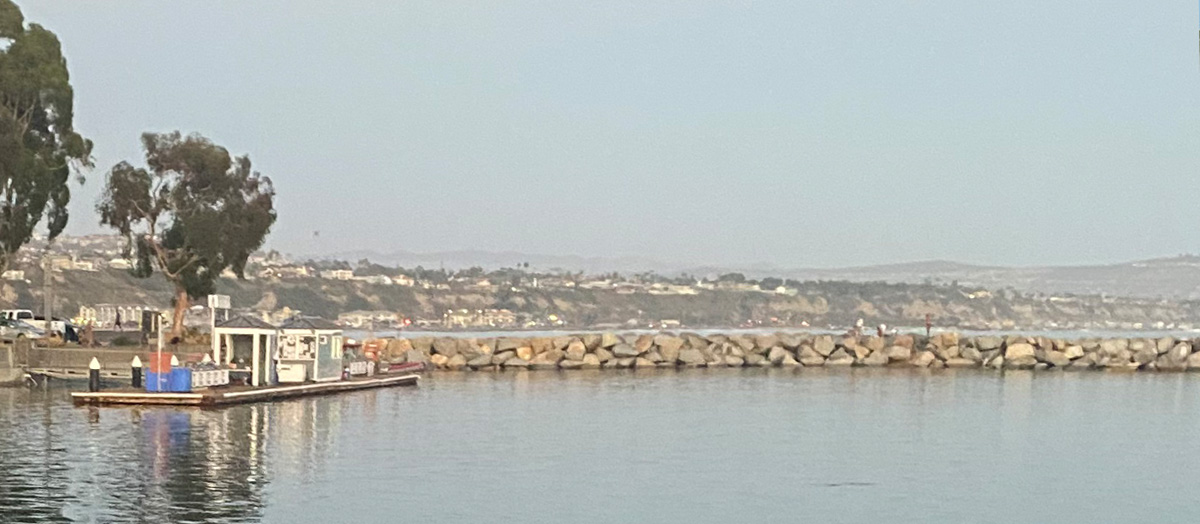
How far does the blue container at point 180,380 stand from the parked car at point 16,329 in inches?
637

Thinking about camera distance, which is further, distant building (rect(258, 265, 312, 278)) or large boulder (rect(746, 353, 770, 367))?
distant building (rect(258, 265, 312, 278))

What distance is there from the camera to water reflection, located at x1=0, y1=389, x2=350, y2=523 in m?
24.9

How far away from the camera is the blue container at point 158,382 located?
4238 centimetres

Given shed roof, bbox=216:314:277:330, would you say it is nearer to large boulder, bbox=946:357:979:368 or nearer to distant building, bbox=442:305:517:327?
large boulder, bbox=946:357:979:368

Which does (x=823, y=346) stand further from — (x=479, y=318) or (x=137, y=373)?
(x=479, y=318)

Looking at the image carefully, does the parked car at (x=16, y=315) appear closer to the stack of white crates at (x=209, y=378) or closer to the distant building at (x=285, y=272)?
the stack of white crates at (x=209, y=378)

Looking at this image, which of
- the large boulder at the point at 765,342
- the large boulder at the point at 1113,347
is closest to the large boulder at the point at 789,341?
the large boulder at the point at 765,342

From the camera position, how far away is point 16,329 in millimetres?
61375

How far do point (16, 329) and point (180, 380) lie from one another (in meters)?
21.9

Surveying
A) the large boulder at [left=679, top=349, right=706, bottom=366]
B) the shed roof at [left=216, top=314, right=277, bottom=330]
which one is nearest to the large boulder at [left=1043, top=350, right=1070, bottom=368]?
the large boulder at [left=679, top=349, right=706, bottom=366]

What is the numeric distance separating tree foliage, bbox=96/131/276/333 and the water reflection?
586 inches

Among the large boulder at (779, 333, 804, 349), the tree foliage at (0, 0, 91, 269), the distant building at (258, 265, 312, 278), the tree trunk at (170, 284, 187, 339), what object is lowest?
the large boulder at (779, 333, 804, 349)

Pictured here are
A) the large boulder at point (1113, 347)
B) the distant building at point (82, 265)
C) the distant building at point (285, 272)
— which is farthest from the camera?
the distant building at point (285, 272)

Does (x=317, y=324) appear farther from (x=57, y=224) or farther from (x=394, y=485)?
(x=394, y=485)
